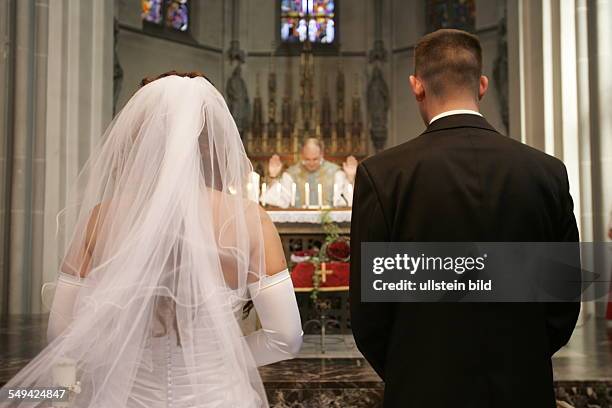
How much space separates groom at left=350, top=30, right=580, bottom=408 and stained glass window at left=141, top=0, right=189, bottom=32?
590 inches

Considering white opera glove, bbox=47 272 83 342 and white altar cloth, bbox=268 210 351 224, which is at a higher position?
white altar cloth, bbox=268 210 351 224

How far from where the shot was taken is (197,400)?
186 centimetres

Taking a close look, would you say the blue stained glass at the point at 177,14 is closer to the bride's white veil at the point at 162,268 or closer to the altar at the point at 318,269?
the altar at the point at 318,269

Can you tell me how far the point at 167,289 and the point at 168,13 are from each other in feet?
51.1

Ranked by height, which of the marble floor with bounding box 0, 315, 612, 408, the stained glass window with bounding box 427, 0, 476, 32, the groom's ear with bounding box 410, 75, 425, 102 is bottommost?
the marble floor with bounding box 0, 315, 612, 408

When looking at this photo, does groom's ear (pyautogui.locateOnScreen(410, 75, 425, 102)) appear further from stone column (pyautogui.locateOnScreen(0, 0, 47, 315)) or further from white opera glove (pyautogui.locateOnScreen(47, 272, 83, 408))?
stone column (pyautogui.locateOnScreen(0, 0, 47, 315))

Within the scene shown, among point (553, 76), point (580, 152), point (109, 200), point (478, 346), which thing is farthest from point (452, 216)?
point (553, 76)

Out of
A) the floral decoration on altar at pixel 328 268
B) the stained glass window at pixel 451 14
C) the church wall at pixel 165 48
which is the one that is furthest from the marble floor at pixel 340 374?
the stained glass window at pixel 451 14

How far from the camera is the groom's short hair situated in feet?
6.45

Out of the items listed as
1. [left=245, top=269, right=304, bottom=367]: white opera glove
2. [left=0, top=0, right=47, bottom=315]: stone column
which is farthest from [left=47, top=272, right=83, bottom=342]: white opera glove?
[left=0, top=0, right=47, bottom=315]: stone column

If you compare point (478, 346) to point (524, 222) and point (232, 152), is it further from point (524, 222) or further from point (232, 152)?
point (232, 152)

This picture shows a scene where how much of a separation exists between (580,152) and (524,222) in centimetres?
637

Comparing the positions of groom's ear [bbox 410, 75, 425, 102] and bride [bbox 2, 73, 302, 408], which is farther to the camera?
groom's ear [bbox 410, 75, 425, 102]

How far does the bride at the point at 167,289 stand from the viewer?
1873mm
